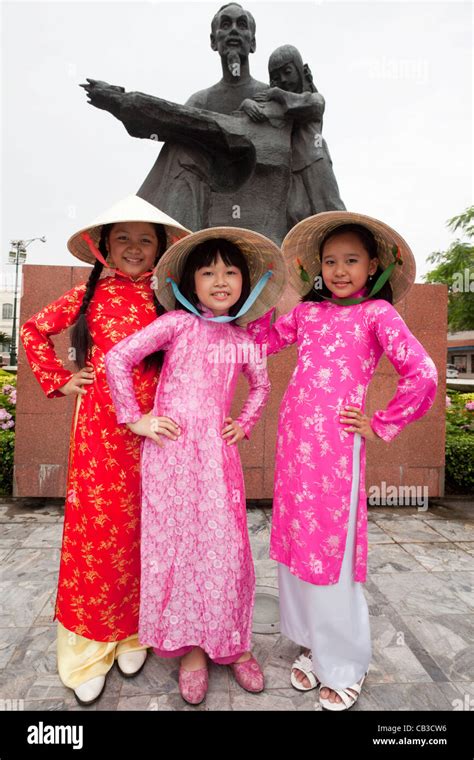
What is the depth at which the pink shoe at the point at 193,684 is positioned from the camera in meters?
1.68

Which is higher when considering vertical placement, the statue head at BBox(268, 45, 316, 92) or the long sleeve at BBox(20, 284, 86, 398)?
the statue head at BBox(268, 45, 316, 92)

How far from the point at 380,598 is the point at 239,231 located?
2.04 meters

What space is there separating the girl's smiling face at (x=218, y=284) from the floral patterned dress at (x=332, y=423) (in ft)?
1.16

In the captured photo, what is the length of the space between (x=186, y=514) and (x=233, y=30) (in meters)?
4.43

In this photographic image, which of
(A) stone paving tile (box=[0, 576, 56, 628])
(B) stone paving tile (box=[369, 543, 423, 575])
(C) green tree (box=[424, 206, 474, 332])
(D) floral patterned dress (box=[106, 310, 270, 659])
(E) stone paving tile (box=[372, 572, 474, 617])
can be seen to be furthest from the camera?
(C) green tree (box=[424, 206, 474, 332])

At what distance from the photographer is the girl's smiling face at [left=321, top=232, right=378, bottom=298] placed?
1.75 metres

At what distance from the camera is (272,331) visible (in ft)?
6.57

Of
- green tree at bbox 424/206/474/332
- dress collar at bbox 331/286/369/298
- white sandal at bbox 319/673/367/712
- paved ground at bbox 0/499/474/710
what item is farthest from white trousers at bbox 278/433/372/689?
green tree at bbox 424/206/474/332

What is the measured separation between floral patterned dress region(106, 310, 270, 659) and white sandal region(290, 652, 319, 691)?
267 millimetres

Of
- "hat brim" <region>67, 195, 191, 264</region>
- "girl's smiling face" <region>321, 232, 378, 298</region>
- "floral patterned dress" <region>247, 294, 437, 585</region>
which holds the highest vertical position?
"hat brim" <region>67, 195, 191, 264</region>

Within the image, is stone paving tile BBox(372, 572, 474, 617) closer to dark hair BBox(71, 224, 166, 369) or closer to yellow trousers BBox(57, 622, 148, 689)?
yellow trousers BBox(57, 622, 148, 689)

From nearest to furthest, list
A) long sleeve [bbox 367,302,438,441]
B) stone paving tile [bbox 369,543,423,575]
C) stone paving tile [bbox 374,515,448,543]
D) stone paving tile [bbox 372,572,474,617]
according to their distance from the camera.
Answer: long sleeve [bbox 367,302,438,441] → stone paving tile [bbox 372,572,474,617] → stone paving tile [bbox 369,543,423,575] → stone paving tile [bbox 374,515,448,543]

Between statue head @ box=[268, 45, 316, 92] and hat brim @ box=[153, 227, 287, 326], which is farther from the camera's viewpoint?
statue head @ box=[268, 45, 316, 92]

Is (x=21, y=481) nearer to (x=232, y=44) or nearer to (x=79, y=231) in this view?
(x=79, y=231)
